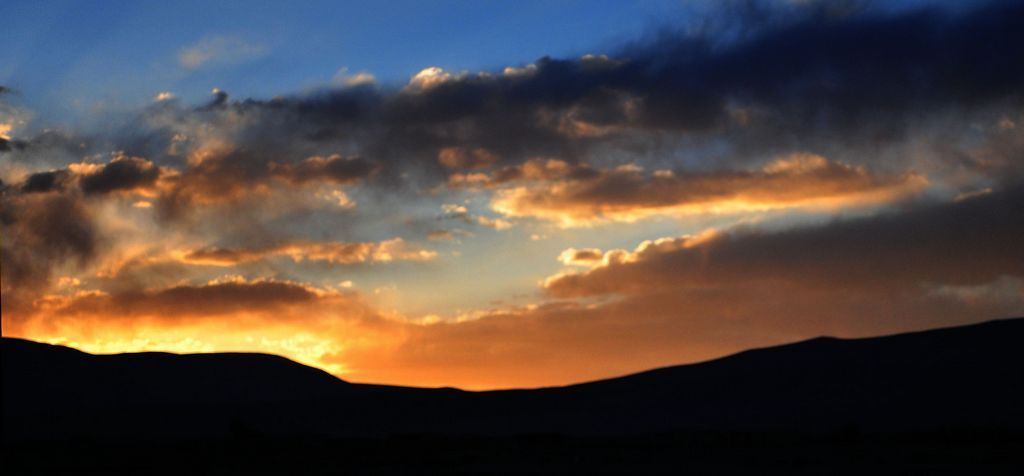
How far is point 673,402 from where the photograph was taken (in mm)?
55625

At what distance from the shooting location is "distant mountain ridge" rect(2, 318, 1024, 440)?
47844 millimetres

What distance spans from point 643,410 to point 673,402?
1.64 metres

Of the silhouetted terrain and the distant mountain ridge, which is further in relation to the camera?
the distant mountain ridge

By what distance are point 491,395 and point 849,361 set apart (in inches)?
762

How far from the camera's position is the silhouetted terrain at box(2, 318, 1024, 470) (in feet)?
128

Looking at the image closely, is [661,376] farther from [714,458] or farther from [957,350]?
[714,458]

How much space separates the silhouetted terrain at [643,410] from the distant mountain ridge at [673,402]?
4.5 inches

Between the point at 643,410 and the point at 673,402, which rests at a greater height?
the point at 673,402

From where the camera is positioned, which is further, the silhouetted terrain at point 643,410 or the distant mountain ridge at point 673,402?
the distant mountain ridge at point 673,402

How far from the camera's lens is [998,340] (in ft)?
180

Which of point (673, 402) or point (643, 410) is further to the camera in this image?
point (673, 402)

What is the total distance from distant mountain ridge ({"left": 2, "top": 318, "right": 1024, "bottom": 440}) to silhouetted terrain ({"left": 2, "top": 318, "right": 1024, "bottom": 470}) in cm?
11

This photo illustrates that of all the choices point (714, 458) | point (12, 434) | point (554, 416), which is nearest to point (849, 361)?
point (554, 416)

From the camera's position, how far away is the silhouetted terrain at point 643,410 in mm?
39031
